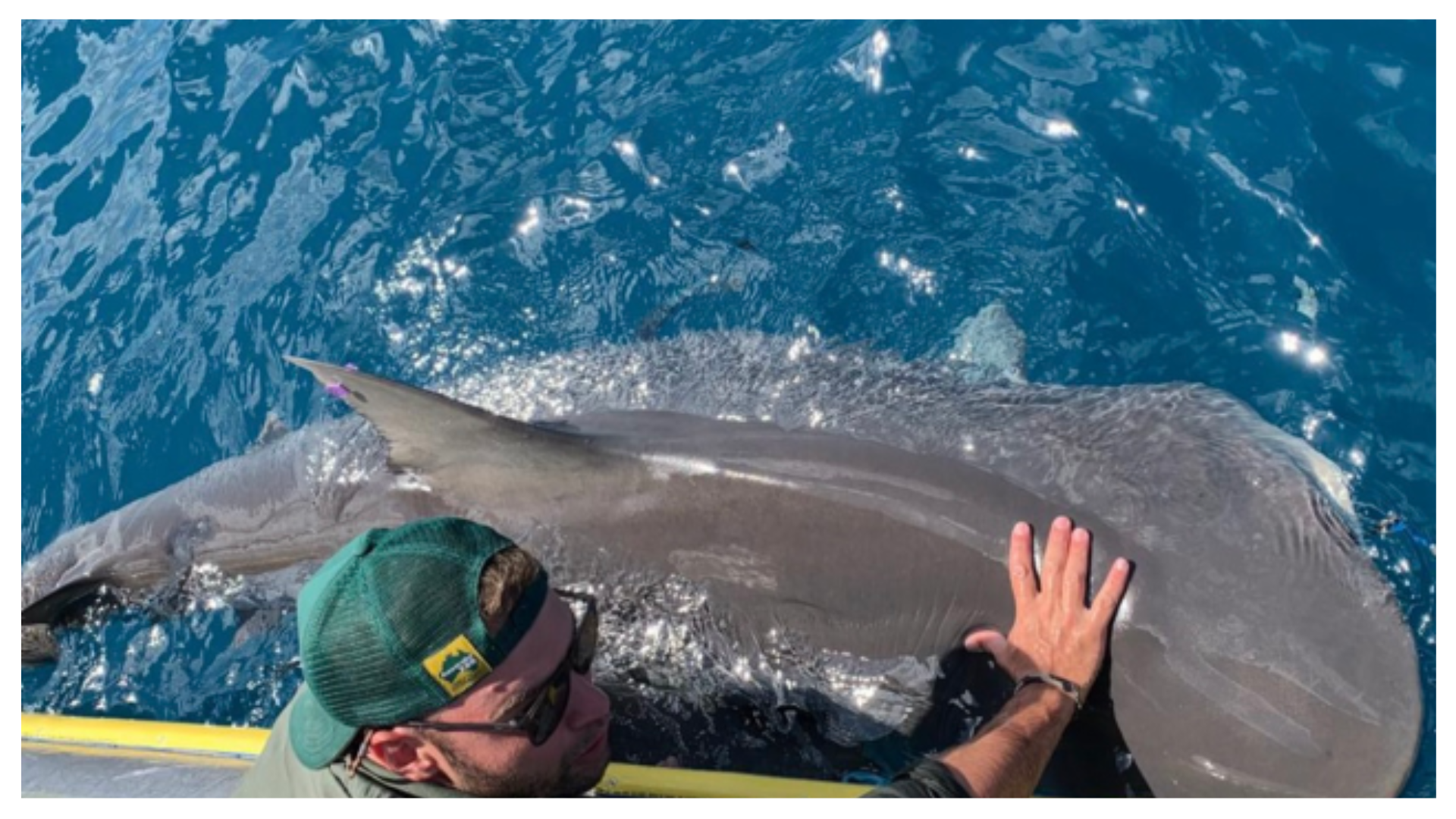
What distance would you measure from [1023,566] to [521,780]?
1.94 meters

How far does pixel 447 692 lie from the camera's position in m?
3.38

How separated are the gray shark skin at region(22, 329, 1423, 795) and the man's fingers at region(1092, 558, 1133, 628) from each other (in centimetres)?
7

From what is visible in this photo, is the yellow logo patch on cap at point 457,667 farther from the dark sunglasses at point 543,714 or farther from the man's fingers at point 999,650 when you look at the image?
the man's fingers at point 999,650

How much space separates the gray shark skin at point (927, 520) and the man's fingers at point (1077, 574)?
0.08 meters

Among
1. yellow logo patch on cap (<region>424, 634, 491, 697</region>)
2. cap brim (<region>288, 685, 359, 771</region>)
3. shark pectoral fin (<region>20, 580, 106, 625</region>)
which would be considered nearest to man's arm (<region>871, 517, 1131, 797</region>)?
yellow logo patch on cap (<region>424, 634, 491, 697</region>)

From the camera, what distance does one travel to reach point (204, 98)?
8.89 metres

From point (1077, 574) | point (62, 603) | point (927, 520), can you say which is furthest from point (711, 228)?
point (62, 603)

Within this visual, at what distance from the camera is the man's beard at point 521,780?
355cm

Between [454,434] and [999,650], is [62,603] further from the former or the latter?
[999,650]

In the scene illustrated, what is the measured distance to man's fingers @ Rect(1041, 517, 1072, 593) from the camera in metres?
4.27

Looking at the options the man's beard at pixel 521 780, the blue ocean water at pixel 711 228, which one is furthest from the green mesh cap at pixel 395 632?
the blue ocean water at pixel 711 228

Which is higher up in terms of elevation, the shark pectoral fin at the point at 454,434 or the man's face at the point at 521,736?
the shark pectoral fin at the point at 454,434

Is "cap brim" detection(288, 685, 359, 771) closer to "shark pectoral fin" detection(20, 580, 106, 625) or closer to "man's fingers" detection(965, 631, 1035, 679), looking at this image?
"man's fingers" detection(965, 631, 1035, 679)

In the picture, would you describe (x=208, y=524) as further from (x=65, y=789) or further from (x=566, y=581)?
(x=566, y=581)
